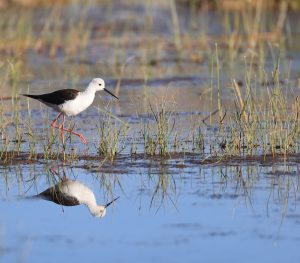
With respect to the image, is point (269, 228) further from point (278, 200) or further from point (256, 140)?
point (256, 140)

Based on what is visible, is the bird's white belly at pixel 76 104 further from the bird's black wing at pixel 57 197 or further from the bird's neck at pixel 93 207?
the bird's neck at pixel 93 207

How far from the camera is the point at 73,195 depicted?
6719 millimetres

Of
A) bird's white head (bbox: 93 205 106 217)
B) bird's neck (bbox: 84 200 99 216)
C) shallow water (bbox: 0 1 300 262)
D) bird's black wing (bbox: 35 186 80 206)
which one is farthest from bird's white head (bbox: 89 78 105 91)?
bird's white head (bbox: 93 205 106 217)

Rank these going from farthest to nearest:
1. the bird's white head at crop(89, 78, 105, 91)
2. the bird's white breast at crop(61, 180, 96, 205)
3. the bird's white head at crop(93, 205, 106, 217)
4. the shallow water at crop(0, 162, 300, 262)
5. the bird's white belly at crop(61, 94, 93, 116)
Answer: the bird's white head at crop(89, 78, 105, 91) < the bird's white belly at crop(61, 94, 93, 116) < the bird's white breast at crop(61, 180, 96, 205) < the bird's white head at crop(93, 205, 106, 217) < the shallow water at crop(0, 162, 300, 262)

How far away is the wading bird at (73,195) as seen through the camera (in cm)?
631

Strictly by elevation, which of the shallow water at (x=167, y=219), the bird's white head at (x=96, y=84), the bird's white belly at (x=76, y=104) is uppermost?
the bird's white head at (x=96, y=84)

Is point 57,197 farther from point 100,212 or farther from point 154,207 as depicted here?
point 154,207

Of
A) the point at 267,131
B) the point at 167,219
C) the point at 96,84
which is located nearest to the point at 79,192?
the point at 167,219

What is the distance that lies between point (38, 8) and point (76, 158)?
544 inches

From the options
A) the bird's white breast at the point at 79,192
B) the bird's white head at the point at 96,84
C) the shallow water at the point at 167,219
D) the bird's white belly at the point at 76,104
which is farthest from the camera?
the bird's white head at the point at 96,84

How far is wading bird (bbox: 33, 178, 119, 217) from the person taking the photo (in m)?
6.31

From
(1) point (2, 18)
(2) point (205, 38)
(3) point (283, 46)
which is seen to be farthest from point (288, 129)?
(1) point (2, 18)

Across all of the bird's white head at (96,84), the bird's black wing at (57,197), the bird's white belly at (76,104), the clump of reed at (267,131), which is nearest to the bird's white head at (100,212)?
the bird's black wing at (57,197)

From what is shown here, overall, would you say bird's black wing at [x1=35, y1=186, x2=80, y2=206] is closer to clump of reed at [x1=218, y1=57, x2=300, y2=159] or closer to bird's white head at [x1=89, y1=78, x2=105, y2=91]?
clump of reed at [x1=218, y1=57, x2=300, y2=159]
